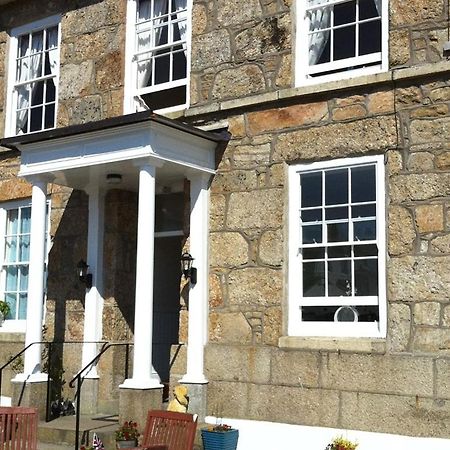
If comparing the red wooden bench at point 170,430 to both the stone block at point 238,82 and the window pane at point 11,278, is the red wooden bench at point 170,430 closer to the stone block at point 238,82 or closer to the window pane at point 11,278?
the stone block at point 238,82

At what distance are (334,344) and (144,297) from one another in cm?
216

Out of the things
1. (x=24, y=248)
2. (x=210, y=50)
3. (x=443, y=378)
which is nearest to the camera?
(x=443, y=378)

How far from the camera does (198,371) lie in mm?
9242

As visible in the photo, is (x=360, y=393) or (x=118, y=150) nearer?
(x=360, y=393)

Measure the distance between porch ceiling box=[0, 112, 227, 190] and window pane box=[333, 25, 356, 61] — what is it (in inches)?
66.9

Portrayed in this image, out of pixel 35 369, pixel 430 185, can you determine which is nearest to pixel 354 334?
pixel 430 185

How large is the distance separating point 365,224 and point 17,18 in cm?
698

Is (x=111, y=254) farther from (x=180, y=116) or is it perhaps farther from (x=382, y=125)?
(x=382, y=125)

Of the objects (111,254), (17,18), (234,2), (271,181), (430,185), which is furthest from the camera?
(17,18)

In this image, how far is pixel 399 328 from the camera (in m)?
8.02

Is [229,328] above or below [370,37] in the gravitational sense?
below

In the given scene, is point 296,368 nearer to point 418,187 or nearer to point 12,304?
point 418,187

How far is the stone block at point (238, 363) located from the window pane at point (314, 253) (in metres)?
1.13

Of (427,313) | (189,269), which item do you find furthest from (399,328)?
(189,269)
